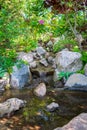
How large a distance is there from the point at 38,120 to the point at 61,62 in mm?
4178

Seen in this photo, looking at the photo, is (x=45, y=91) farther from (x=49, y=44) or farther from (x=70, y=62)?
(x=49, y=44)

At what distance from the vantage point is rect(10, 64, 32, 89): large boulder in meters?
9.62

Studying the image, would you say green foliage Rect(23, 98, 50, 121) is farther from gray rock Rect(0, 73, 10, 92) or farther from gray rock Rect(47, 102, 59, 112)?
gray rock Rect(0, 73, 10, 92)

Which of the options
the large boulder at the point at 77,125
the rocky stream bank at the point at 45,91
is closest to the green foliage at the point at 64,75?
the rocky stream bank at the point at 45,91

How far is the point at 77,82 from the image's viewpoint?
924 cm

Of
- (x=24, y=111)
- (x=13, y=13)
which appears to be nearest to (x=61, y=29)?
(x=13, y=13)

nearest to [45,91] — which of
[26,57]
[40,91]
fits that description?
[40,91]

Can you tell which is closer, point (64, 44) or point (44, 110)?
point (44, 110)

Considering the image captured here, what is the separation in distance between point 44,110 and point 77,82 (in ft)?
7.42

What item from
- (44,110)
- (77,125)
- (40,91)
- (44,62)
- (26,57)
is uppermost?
(26,57)

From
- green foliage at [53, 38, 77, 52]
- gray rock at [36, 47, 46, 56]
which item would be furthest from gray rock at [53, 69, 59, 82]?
green foliage at [53, 38, 77, 52]

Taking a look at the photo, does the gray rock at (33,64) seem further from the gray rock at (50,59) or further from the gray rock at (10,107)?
the gray rock at (10,107)

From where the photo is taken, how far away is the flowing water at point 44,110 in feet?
21.5

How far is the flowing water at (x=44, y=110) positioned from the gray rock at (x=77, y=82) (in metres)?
0.32
